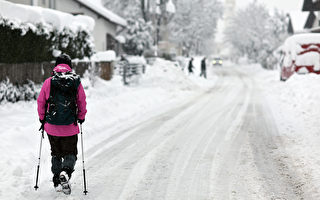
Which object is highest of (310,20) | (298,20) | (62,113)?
(298,20)

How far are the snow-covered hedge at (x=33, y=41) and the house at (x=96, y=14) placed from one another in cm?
630

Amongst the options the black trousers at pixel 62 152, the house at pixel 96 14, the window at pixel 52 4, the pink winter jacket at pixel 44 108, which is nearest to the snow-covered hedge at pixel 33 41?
the house at pixel 96 14

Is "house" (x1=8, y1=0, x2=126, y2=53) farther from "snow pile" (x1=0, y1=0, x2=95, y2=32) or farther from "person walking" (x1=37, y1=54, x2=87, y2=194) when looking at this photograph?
"person walking" (x1=37, y1=54, x2=87, y2=194)

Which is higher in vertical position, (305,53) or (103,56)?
(305,53)

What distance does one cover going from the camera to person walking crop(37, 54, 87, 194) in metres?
4.75

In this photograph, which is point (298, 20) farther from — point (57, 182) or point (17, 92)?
point (57, 182)

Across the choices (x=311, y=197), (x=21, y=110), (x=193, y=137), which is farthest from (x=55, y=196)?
(x=21, y=110)

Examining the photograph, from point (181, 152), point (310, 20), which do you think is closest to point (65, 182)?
point (181, 152)

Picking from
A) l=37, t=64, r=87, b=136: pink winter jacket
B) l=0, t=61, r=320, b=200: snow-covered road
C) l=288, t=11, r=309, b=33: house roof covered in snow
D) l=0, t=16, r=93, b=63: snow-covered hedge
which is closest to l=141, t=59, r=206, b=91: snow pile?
l=0, t=16, r=93, b=63: snow-covered hedge

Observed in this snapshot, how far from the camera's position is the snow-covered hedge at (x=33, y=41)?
34.8 feet

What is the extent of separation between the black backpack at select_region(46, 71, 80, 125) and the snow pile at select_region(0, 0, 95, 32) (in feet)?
22.5

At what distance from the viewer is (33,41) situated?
12.1m

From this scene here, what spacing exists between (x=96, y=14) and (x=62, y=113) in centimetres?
2369

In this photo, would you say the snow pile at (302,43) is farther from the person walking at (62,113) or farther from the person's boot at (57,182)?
the person's boot at (57,182)
